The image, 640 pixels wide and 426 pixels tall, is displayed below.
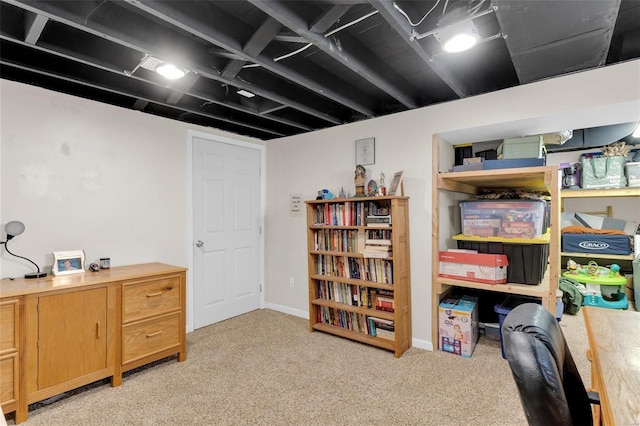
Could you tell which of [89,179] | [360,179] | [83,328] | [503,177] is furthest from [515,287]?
[89,179]

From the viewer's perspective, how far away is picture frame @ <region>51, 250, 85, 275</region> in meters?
2.40

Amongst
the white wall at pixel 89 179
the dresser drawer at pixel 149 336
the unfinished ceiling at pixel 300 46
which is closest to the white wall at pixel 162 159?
the white wall at pixel 89 179

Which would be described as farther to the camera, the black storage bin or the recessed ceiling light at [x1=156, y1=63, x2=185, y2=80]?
the black storage bin

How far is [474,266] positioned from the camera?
267cm

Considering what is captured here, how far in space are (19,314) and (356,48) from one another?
8.85 ft

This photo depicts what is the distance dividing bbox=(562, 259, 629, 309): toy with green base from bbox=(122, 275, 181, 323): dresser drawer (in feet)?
15.0

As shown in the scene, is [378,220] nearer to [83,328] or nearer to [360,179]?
[360,179]

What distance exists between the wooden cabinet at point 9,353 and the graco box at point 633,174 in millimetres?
6022

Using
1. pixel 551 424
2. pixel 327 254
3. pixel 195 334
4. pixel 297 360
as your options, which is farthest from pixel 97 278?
pixel 551 424

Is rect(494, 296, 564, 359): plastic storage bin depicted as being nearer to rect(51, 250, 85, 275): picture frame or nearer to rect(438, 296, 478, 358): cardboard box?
rect(438, 296, 478, 358): cardboard box

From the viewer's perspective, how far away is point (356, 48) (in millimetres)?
2178

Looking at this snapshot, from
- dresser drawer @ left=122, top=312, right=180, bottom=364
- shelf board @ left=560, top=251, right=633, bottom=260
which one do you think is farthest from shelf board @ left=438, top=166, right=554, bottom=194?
dresser drawer @ left=122, top=312, right=180, bottom=364

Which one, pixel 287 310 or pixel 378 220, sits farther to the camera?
pixel 287 310

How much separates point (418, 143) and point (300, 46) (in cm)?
135
